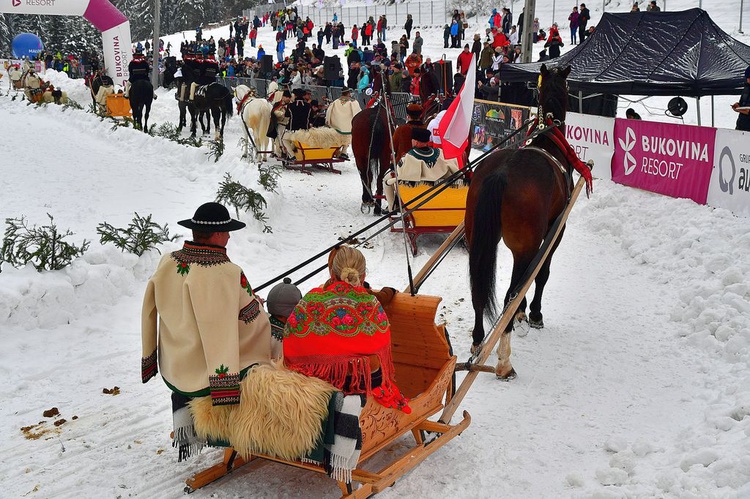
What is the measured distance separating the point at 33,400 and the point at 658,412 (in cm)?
433

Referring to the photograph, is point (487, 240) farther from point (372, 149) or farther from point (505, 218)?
point (372, 149)

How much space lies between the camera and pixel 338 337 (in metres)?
3.78

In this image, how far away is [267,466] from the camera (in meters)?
4.30

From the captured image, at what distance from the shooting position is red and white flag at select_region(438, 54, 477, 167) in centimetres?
623

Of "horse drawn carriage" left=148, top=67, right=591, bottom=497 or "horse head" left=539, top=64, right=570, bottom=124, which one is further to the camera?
"horse head" left=539, top=64, right=570, bottom=124

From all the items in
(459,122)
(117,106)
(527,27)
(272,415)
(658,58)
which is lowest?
(272,415)

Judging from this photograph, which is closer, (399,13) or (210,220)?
(210,220)

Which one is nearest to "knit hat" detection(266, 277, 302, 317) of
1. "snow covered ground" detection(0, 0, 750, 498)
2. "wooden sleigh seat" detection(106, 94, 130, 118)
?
"snow covered ground" detection(0, 0, 750, 498)

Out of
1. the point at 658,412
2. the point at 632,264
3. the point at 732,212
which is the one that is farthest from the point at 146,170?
the point at 658,412

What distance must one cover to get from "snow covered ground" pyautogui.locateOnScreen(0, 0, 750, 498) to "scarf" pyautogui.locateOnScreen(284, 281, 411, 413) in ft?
2.47

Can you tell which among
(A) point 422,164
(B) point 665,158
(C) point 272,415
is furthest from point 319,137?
(C) point 272,415

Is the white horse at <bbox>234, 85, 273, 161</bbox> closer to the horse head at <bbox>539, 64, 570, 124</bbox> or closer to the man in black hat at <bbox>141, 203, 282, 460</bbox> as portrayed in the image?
the horse head at <bbox>539, 64, 570, 124</bbox>

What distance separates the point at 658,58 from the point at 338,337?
1131cm

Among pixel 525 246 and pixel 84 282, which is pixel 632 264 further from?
pixel 84 282
